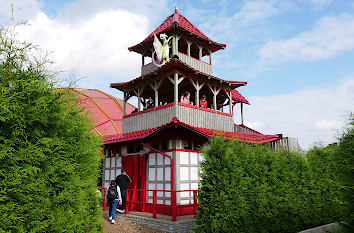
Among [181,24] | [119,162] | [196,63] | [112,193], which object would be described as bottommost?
[112,193]

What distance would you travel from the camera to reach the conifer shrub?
12.3ft

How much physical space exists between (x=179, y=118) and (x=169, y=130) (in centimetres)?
110

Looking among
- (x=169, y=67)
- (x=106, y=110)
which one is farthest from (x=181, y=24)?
(x=106, y=110)

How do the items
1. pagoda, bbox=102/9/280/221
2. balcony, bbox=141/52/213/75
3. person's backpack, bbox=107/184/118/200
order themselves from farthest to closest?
balcony, bbox=141/52/213/75 → pagoda, bbox=102/9/280/221 → person's backpack, bbox=107/184/118/200

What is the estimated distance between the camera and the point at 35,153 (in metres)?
4.07

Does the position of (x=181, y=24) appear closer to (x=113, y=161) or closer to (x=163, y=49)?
(x=163, y=49)

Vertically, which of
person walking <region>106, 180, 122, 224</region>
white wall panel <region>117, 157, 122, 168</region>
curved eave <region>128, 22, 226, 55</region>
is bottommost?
person walking <region>106, 180, 122, 224</region>

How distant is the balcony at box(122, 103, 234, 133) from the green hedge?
4.34m

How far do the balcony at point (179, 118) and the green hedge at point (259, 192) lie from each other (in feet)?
14.2

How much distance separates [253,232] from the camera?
24.2ft

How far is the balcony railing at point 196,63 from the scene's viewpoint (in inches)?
585

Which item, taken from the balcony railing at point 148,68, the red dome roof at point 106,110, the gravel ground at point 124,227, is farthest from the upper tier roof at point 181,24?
the red dome roof at point 106,110

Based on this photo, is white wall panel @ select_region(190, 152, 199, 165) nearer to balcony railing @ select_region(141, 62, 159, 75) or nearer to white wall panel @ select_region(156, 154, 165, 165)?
white wall panel @ select_region(156, 154, 165, 165)

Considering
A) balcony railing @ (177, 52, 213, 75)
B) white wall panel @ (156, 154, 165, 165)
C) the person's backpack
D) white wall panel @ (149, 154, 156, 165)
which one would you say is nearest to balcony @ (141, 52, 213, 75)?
balcony railing @ (177, 52, 213, 75)
